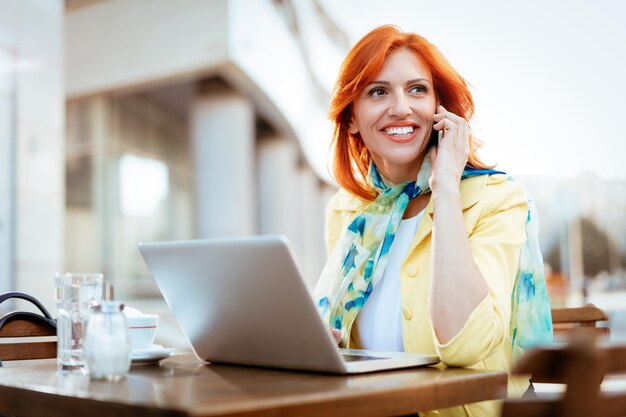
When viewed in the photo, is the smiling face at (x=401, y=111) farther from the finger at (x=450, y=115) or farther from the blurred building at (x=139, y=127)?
the blurred building at (x=139, y=127)

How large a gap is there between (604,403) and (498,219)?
86 centimetres

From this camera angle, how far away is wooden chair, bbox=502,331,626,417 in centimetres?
81

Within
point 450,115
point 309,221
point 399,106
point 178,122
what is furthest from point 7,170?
point 309,221

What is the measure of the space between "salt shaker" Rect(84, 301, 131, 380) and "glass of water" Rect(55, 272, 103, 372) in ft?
0.71

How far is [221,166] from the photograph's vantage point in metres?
10.6

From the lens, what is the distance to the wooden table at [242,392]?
979 mm

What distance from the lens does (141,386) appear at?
46.3 inches

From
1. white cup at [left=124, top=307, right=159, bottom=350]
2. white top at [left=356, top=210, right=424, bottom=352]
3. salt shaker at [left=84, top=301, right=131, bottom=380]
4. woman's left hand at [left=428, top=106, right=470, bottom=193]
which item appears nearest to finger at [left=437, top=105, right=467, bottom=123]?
woman's left hand at [left=428, top=106, right=470, bottom=193]

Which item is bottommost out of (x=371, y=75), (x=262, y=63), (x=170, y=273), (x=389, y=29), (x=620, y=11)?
(x=170, y=273)

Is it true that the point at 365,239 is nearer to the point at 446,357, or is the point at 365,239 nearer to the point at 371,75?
the point at 371,75

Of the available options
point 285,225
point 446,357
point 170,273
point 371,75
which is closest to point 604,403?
point 446,357

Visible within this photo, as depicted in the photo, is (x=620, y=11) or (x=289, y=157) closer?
(x=289, y=157)

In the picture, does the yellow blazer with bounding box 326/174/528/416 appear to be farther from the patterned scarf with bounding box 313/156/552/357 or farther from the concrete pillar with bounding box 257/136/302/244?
the concrete pillar with bounding box 257/136/302/244

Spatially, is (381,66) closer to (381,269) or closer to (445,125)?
(445,125)
